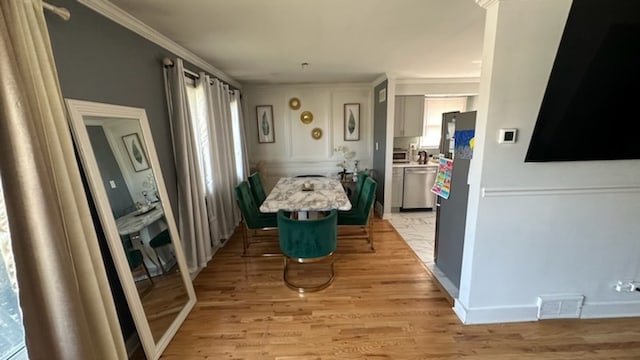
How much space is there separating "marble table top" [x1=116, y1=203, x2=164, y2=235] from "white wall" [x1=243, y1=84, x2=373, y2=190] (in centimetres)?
302

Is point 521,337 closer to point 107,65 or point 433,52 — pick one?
point 433,52

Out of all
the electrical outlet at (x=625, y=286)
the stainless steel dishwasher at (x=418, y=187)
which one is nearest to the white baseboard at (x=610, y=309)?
the electrical outlet at (x=625, y=286)

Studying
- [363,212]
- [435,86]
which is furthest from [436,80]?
[363,212]

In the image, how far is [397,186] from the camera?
4.70 meters

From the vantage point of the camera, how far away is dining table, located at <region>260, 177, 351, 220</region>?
276 cm

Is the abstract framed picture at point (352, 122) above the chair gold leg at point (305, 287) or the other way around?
above

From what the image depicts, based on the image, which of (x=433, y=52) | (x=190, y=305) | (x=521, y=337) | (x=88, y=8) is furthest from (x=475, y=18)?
(x=190, y=305)

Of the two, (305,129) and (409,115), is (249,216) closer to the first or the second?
(305,129)

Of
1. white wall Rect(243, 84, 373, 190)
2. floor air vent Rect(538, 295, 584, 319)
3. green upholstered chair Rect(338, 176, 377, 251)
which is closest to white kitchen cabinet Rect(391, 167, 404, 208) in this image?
white wall Rect(243, 84, 373, 190)

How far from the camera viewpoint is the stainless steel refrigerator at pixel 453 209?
7.48 feet

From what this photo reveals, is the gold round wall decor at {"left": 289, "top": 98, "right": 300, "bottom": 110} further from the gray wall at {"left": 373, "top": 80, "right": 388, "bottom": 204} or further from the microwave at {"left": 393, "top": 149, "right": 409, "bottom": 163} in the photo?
the microwave at {"left": 393, "top": 149, "right": 409, "bottom": 163}

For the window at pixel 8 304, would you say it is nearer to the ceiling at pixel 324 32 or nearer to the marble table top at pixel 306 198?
the ceiling at pixel 324 32

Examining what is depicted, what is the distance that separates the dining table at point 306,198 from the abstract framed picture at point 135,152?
1165 mm

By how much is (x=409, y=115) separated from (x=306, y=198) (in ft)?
8.85
